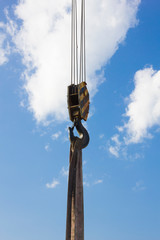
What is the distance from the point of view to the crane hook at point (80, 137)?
53.0 feet

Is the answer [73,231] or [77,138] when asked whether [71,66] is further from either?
[73,231]

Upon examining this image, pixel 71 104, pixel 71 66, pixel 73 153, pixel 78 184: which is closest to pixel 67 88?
pixel 71 104

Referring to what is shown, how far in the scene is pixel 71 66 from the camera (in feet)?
60.7

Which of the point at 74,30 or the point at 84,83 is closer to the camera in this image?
the point at 84,83

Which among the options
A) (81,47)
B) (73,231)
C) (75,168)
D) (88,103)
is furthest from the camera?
(81,47)

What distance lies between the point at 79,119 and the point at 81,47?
4.72 m

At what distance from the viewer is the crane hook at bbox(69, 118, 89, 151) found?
16.1 metres

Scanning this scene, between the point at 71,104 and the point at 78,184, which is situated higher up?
the point at 71,104

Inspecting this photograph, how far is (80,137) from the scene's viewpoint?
53.6ft

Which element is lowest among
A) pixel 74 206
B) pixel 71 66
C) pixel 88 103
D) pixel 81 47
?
pixel 74 206

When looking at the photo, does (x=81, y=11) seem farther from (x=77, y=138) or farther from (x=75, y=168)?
(x=75, y=168)

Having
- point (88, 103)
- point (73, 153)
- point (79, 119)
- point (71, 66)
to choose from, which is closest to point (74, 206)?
point (73, 153)

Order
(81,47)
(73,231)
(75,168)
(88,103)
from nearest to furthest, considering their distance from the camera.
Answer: (73,231)
(75,168)
(88,103)
(81,47)

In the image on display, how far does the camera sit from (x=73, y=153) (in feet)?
52.7
